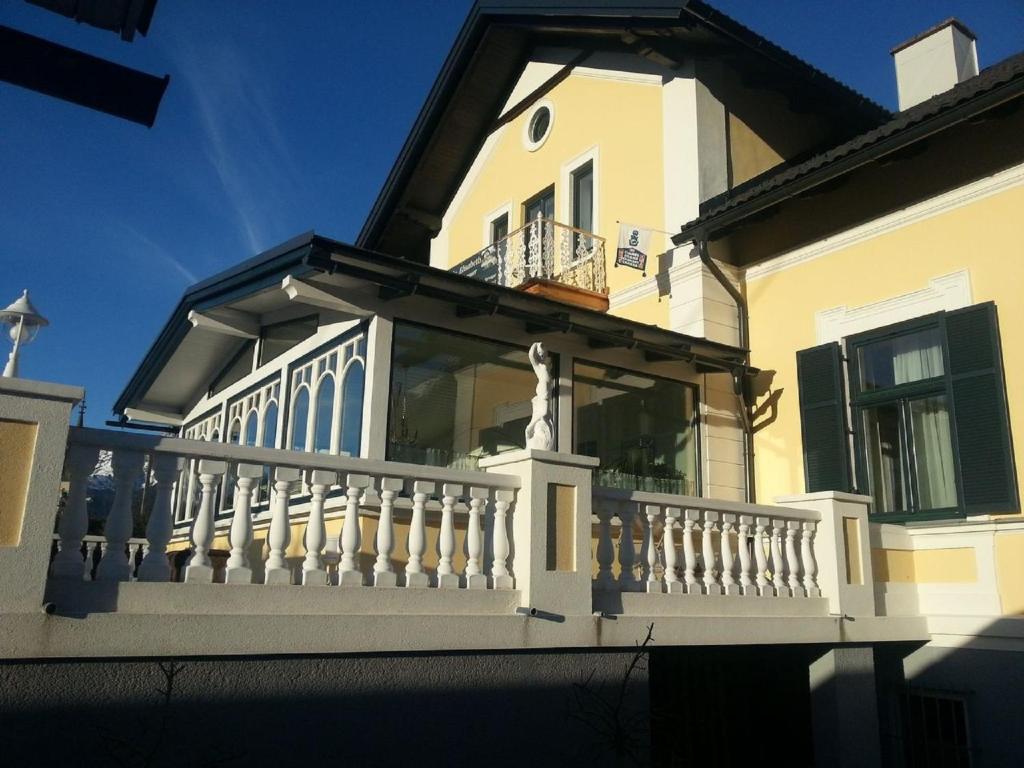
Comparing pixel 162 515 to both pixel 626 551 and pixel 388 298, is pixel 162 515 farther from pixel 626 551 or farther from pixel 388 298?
pixel 388 298

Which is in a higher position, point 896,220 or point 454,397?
point 896,220

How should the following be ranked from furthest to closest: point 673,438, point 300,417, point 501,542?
point 673,438
point 300,417
point 501,542

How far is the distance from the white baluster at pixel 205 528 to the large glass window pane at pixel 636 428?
15.2 ft

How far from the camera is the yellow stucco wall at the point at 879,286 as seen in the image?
7.54 meters

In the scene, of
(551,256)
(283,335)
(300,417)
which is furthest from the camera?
(551,256)

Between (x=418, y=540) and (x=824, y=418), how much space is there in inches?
200

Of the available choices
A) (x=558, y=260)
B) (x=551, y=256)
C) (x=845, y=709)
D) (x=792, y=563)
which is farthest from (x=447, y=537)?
(x=558, y=260)

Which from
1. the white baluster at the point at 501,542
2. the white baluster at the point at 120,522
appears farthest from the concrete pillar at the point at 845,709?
the white baluster at the point at 120,522

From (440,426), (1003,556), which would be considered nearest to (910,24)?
(1003,556)

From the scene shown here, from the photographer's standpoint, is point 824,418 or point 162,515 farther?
point 824,418

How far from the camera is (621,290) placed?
11.0m

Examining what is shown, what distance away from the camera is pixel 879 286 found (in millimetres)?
8602

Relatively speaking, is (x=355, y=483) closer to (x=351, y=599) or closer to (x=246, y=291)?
(x=351, y=599)

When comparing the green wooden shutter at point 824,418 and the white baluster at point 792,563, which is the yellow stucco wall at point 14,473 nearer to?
the white baluster at point 792,563
